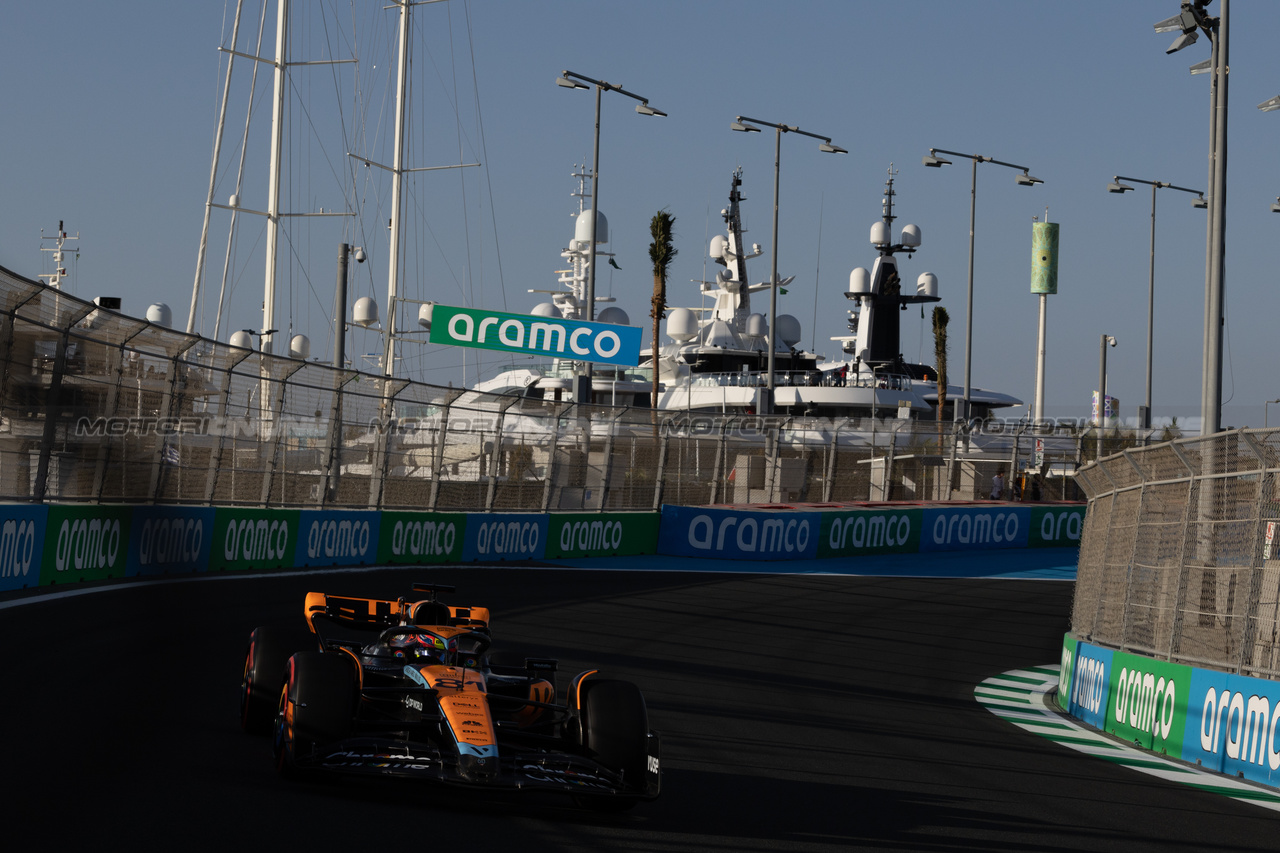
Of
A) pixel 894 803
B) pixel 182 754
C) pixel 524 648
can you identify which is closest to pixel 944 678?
pixel 524 648

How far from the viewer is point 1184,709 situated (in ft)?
28.7

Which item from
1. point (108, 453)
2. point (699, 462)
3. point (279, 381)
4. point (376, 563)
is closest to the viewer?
point (108, 453)

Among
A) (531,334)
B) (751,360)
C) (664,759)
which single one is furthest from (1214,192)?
(751,360)

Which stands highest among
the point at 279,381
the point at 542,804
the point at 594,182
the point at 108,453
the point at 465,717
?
the point at 594,182

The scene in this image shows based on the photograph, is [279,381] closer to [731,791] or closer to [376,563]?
[376,563]

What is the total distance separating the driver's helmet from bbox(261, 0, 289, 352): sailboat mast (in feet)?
96.7

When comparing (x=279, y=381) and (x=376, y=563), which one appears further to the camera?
(x=376, y=563)

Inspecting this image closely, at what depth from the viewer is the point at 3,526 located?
482 inches

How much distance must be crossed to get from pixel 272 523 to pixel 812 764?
484 inches

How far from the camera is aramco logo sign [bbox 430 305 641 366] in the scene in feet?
87.6

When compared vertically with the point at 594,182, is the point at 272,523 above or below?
below

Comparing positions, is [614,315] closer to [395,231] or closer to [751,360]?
[751,360]

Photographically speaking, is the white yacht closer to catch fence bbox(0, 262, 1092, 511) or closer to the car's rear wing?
catch fence bbox(0, 262, 1092, 511)
